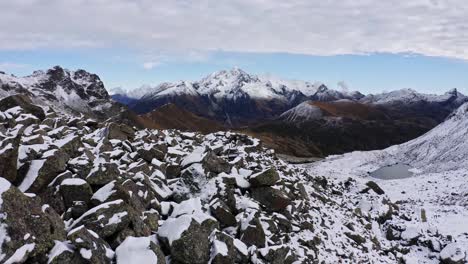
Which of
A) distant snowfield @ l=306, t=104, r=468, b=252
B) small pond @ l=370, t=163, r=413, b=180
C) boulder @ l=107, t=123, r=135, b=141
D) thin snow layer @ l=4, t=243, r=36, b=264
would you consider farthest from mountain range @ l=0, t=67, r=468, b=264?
small pond @ l=370, t=163, r=413, b=180

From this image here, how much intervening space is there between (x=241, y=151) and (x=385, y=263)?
56.3ft

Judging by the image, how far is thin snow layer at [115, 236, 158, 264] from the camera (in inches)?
574

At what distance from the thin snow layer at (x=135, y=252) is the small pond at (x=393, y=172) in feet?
257

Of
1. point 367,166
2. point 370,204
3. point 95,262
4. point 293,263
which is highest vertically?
point 95,262

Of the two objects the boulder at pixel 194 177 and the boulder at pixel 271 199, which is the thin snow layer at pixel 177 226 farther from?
the boulder at pixel 271 199

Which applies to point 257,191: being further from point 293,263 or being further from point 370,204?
point 370,204

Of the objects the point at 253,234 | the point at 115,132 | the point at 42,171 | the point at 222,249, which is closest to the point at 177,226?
the point at 222,249

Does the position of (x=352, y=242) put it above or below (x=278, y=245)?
below

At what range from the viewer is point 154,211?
19828 millimetres

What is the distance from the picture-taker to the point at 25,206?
44.6ft

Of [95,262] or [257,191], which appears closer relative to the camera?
[95,262]

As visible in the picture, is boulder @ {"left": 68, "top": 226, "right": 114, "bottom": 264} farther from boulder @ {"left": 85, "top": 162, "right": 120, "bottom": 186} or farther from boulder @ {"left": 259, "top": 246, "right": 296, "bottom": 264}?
boulder @ {"left": 259, "top": 246, "right": 296, "bottom": 264}

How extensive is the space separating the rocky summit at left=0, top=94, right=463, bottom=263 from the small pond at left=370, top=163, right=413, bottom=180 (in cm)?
5166

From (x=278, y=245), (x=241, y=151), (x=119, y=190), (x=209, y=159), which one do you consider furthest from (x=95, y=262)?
(x=241, y=151)
